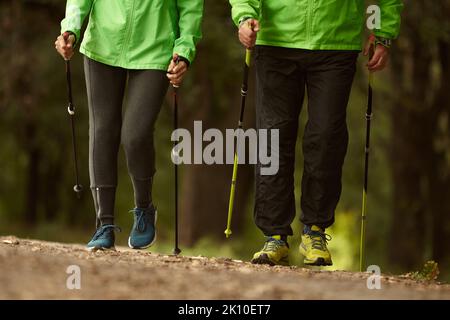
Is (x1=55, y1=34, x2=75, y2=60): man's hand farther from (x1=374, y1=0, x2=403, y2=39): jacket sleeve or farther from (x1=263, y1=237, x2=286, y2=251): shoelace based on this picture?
(x1=374, y1=0, x2=403, y2=39): jacket sleeve

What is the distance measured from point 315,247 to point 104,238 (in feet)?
4.82

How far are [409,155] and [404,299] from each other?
11820mm

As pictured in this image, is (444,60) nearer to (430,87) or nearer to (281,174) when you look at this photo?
(430,87)

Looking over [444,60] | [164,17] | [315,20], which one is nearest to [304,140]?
[315,20]

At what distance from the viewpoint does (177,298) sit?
5.29 meters

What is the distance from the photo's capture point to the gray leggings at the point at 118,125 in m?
7.32

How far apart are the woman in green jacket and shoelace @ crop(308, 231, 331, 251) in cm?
124

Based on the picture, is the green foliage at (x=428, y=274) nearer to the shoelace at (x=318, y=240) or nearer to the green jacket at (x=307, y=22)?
the shoelace at (x=318, y=240)

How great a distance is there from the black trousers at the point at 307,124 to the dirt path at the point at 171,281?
0.61 meters

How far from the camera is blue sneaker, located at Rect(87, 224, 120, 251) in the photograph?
292 inches

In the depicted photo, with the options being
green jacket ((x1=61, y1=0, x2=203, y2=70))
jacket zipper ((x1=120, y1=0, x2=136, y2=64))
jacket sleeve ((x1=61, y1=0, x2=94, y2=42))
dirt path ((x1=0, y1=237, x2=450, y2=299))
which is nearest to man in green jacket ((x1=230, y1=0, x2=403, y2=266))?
green jacket ((x1=61, y1=0, x2=203, y2=70))

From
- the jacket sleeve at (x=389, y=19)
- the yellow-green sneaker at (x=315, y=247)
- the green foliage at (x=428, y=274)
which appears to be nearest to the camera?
the green foliage at (x=428, y=274)

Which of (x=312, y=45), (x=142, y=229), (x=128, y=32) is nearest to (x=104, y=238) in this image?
(x=142, y=229)

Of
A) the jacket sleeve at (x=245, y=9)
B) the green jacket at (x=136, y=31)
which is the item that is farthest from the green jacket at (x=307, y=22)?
the green jacket at (x=136, y=31)
